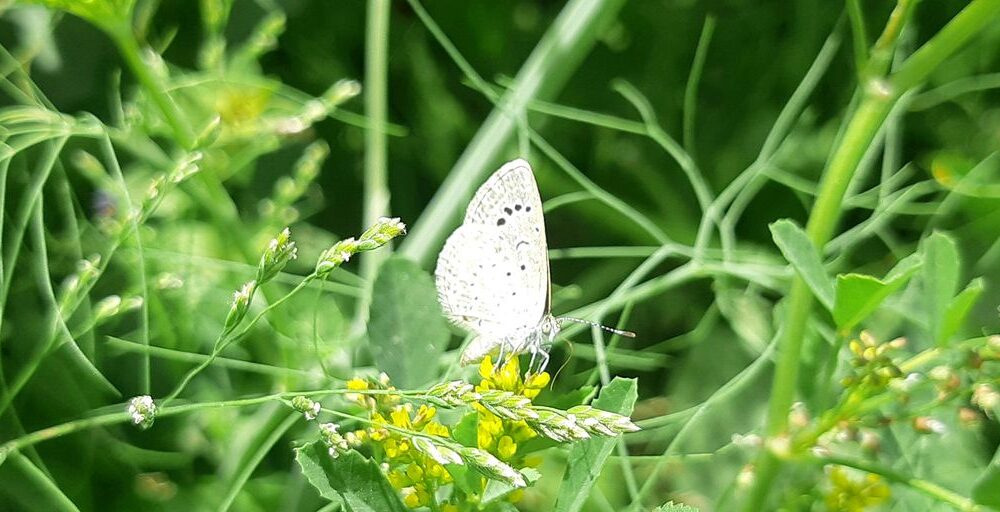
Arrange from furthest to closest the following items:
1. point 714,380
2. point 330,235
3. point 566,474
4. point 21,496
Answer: point 330,235 < point 714,380 < point 21,496 < point 566,474

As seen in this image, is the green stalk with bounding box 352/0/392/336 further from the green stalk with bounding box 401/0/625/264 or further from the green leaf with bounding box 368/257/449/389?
the green leaf with bounding box 368/257/449/389

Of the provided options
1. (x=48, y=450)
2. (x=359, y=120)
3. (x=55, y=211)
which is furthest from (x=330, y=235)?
(x=48, y=450)

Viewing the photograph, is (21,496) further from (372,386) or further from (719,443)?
(719,443)

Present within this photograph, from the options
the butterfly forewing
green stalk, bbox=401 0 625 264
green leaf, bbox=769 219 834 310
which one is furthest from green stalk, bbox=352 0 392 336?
green leaf, bbox=769 219 834 310

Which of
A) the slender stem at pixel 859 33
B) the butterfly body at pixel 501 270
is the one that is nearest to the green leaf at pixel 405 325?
the butterfly body at pixel 501 270

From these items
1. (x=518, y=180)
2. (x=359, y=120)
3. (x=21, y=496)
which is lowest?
(x=21, y=496)

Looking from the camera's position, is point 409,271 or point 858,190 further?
point 858,190
